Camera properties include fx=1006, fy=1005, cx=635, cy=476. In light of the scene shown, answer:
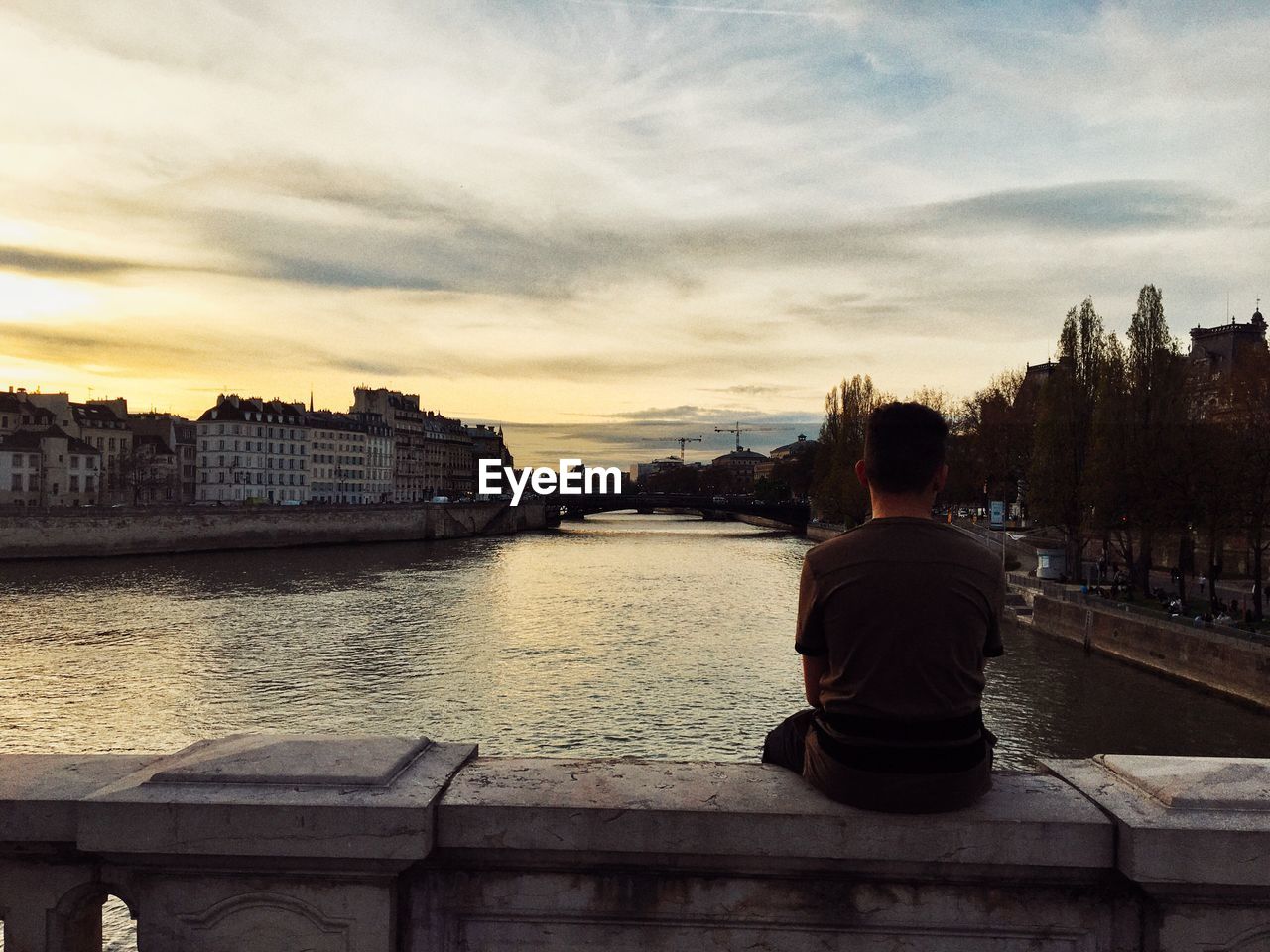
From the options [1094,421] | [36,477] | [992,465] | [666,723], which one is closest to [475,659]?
[666,723]

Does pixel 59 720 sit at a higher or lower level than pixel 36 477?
lower

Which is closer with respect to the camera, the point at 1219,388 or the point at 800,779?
the point at 800,779

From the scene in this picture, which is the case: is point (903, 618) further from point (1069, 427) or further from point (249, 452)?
point (249, 452)

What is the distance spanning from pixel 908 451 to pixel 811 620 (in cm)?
62

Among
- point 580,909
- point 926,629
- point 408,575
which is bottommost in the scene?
point 408,575

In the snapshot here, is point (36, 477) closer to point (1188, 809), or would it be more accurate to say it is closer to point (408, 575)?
point (408, 575)

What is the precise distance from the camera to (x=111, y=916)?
439 inches

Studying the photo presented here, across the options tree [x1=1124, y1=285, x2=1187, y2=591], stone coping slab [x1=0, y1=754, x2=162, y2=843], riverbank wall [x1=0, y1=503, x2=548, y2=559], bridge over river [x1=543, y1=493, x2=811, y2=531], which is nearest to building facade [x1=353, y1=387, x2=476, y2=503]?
bridge over river [x1=543, y1=493, x2=811, y2=531]

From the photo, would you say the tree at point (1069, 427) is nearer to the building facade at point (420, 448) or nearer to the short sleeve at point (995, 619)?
the short sleeve at point (995, 619)

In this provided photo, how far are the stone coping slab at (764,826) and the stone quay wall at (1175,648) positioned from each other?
24.8 metres

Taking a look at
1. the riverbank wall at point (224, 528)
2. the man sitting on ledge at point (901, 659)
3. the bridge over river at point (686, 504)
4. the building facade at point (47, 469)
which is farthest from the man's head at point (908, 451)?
the bridge over river at point (686, 504)

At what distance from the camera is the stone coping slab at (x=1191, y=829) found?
2729 mm

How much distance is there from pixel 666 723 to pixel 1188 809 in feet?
63.5

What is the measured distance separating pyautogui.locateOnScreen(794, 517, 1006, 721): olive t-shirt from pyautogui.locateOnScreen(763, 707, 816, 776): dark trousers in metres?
0.28
